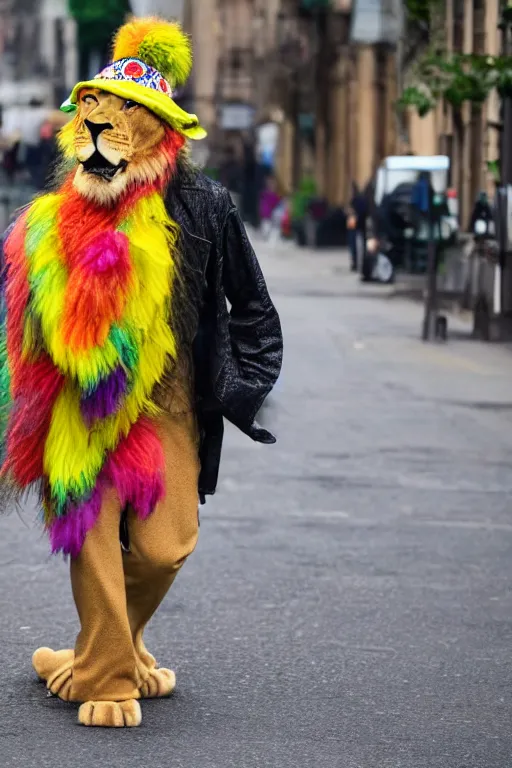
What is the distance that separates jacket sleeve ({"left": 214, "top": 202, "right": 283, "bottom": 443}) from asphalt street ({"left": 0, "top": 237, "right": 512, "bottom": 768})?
85 cm

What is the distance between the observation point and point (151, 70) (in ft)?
18.4

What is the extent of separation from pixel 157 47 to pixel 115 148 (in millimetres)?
337

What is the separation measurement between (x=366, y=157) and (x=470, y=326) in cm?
2662

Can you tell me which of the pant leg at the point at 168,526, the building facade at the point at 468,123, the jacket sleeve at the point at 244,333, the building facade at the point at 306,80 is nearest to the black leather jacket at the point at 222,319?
the jacket sleeve at the point at 244,333

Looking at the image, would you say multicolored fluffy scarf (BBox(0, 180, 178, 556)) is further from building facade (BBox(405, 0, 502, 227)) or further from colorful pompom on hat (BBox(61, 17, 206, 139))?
building facade (BBox(405, 0, 502, 227))

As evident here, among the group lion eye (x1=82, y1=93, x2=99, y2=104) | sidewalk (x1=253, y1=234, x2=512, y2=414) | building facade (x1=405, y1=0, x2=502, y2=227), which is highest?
lion eye (x1=82, y1=93, x2=99, y2=104)

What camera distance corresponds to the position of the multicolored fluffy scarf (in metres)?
5.50

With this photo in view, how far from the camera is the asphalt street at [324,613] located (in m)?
5.51

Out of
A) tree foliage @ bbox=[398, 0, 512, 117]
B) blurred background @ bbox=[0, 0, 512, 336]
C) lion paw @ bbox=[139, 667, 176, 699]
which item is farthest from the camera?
blurred background @ bbox=[0, 0, 512, 336]

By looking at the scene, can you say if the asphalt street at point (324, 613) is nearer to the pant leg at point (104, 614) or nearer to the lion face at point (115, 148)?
the pant leg at point (104, 614)

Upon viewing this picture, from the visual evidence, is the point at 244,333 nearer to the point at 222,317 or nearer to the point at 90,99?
the point at 222,317

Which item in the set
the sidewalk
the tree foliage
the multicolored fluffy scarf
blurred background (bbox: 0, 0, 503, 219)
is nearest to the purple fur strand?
the multicolored fluffy scarf

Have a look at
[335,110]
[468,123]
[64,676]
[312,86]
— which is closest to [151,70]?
[64,676]

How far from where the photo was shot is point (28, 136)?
60.2 m
